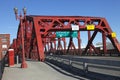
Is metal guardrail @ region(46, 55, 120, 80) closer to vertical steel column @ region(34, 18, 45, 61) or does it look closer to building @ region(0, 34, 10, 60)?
vertical steel column @ region(34, 18, 45, 61)

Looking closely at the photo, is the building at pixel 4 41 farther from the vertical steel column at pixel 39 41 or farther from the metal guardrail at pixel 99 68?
the metal guardrail at pixel 99 68

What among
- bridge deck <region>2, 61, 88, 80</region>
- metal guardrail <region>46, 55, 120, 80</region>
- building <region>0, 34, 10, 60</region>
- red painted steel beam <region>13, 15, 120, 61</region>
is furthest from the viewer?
building <region>0, 34, 10, 60</region>

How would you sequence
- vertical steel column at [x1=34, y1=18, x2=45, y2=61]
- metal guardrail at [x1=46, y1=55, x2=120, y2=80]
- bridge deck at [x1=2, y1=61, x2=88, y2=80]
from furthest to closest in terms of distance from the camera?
vertical steel column at [x1=34, y1=18, x2=45, y2=61] < bridge deck at [x1=2, y1=61, x2=88, y2=80] < metal guardrail at [x1=46, y1=55, x2=120, y2=80]

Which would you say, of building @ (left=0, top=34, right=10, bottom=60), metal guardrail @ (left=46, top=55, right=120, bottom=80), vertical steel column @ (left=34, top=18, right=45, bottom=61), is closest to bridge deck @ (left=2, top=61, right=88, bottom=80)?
metal guardrail @ (left=46, top=55, right=120, bottom=80)

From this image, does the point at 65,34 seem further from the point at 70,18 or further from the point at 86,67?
the point at 86,67

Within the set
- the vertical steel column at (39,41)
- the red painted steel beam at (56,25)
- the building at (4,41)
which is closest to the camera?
the vertical steel column at (39,41)

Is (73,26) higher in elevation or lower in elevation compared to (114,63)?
higher

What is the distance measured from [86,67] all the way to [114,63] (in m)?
4.83

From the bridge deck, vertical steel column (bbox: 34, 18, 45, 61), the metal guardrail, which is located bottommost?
the bridge deck

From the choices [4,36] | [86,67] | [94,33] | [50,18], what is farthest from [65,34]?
[4,36]

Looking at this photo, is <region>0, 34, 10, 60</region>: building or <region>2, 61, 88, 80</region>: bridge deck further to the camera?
<region>0, 34, 10, 60</region>: building

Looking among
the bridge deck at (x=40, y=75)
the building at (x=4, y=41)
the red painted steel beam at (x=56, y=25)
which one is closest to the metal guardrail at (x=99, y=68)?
the bridge deck at (x=40, y=75)

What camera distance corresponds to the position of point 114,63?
1579 cm

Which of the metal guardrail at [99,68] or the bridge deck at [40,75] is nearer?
the metal guardrail at [99,68]
